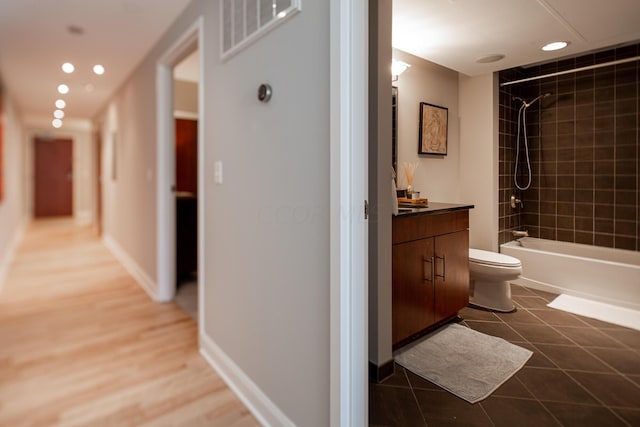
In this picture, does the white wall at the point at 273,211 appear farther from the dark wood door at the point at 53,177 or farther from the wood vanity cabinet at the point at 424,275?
the dark wood door at the point at 53,177

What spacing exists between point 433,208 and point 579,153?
0.38 metres

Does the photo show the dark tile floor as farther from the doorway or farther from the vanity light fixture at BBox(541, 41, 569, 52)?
the doorway

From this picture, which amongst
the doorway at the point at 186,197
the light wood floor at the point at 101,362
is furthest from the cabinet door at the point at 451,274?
the doorway at the point at 186,197

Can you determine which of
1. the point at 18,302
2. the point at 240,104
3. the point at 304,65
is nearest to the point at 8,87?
the point at 18,302

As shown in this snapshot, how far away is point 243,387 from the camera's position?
174 cm

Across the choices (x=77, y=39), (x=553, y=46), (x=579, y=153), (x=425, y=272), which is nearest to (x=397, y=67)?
(x=553, y=46)

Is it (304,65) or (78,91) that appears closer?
(304,65)

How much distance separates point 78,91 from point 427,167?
5.35 m

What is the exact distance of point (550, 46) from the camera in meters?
0.81

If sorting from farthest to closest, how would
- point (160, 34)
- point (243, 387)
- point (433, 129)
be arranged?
point (160, 34)
point (243, 387)
point (433, 129)

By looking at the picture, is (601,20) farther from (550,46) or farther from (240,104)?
(240,104)

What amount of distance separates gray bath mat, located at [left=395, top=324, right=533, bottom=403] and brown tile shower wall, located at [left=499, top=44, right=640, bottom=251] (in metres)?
0.30

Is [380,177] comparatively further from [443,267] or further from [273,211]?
[273,211]

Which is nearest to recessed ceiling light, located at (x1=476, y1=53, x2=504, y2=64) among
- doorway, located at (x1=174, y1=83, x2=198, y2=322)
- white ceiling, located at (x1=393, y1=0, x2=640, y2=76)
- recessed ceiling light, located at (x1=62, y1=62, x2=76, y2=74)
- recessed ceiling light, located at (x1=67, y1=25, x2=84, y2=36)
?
white ceiling, located at (x1=393, y1=0, x2=640, y2=76)
